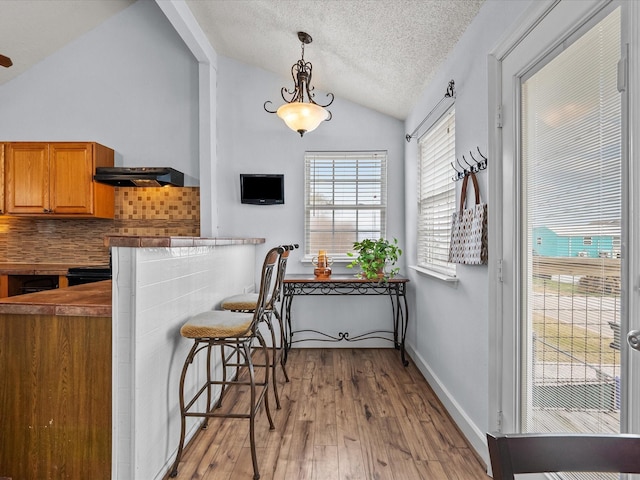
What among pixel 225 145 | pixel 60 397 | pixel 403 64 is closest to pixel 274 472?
pixel 60 397

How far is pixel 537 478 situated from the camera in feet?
5.17

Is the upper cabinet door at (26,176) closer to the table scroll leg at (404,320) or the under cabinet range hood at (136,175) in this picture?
the under cabinet range hood at (136,175)

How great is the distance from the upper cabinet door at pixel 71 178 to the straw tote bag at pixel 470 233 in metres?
3.39

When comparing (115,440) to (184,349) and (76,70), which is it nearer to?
(184,349)

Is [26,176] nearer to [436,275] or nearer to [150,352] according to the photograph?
[150,352]

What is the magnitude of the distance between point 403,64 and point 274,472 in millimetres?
2846

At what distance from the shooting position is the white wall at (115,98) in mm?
3977

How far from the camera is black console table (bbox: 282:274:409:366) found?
11.4ft

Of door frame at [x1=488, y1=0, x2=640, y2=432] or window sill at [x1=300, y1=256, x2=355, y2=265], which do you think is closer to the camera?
door frame at [x1=488, y1=0, x2=640, y2=432]

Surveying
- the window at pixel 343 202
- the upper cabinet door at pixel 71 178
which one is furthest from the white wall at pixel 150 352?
the upper cabinet door at pixel 71 178

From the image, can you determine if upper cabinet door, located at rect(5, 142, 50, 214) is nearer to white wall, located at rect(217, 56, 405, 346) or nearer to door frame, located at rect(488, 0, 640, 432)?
white wall, located at rect(217, 56, 405, 346)

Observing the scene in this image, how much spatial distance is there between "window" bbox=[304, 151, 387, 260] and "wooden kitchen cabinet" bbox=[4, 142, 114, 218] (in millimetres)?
2180

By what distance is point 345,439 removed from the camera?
7.07 ft

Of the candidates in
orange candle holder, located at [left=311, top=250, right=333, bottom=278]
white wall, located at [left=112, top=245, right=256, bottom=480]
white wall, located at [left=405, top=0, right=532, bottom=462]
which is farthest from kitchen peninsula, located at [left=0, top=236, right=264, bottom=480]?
orange candle holder, located at [left=311, top=250, right=333, bottom=278]
